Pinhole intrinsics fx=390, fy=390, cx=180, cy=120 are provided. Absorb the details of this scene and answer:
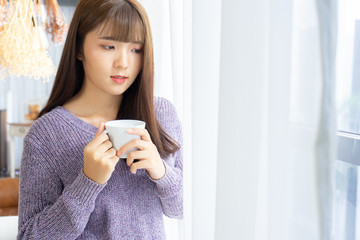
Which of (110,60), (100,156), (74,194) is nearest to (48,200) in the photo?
(74,194)

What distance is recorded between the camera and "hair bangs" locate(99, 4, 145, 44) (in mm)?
787

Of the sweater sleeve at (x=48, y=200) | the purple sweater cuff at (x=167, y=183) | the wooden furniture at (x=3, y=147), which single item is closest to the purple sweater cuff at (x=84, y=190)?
the sweater sleeve at (x=48, y=200)

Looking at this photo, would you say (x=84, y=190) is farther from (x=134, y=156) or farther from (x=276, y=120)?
(x=276, y=120)

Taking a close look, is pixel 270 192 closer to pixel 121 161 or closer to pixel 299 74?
pixel 299 74

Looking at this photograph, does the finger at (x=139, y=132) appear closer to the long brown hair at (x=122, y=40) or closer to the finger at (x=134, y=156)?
the finger at (x=134, y=156)

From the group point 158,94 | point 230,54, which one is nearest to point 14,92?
point 158,94

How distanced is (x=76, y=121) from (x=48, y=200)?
0.18 metres

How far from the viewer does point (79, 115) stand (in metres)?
0.89

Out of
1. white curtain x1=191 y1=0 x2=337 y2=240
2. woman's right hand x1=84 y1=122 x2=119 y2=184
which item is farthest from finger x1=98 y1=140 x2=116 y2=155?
white curtain x1=191 y1=0 x2=337 y2=240

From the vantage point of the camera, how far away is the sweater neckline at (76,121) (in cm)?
86

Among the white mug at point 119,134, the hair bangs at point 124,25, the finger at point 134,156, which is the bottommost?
the finger at point 134,156

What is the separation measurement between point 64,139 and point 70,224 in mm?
182

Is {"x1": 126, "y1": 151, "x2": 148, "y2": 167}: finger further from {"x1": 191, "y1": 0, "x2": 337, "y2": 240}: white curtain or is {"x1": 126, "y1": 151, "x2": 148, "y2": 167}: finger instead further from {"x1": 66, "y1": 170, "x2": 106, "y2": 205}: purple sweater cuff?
{"x1": 191, "y1": 0, "x2": 337, "y2": 240}: white curtain

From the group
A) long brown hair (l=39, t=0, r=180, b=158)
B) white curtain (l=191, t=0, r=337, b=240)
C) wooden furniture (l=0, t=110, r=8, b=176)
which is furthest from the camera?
wooden furniture (l=0, t=110, r=8, b=176)
